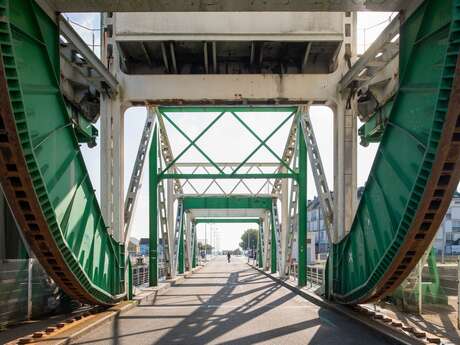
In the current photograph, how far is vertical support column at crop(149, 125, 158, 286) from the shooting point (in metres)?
17.1

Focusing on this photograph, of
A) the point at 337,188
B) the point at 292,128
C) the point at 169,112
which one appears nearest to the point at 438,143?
the point at 337,188

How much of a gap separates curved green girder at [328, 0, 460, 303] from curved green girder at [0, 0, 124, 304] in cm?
482

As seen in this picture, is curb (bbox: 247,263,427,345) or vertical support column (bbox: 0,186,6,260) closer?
curb (bbox: 247,263,427,345)

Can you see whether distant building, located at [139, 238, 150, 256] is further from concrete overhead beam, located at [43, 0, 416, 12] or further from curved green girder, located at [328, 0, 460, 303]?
concrete overhead beam, located at [43, 0, 416, 12]

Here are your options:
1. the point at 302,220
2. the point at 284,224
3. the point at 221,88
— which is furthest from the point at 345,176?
the point at 284,224

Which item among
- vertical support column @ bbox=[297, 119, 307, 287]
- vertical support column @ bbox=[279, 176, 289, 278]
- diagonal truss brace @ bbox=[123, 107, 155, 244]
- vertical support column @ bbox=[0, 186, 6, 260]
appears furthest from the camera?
vertical support column @ bbox=[279, 176, 289, 278]

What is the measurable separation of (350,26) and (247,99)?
3.13 m

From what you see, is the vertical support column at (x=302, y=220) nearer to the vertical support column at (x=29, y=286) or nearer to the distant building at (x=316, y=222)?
the vertical support column at (x=29, y=286)

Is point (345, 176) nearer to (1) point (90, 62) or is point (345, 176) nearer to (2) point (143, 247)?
(1) point (90, 62)

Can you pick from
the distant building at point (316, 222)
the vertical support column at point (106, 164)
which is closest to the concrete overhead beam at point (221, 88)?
the vertical support column at point (106, 164)

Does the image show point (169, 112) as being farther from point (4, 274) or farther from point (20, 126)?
point (20, 126)

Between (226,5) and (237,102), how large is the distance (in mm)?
5586

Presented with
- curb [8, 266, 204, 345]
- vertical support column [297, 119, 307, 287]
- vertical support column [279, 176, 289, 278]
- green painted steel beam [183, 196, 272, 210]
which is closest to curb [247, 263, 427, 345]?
vertical support column [297, 119, 307, 287]

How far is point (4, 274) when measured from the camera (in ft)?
30.3
